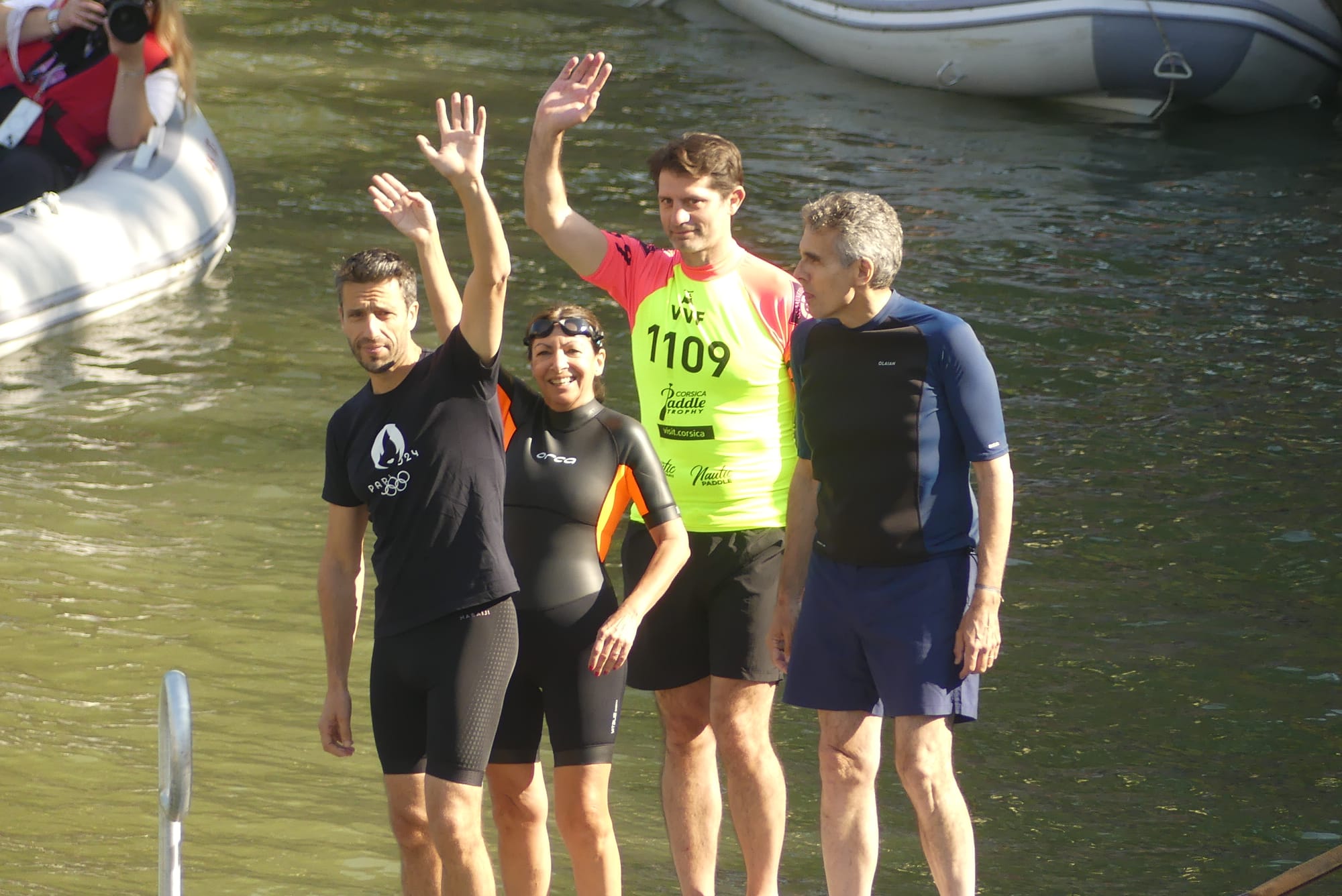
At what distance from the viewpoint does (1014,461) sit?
8.85 meters

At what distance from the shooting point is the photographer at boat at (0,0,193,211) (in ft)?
35.3

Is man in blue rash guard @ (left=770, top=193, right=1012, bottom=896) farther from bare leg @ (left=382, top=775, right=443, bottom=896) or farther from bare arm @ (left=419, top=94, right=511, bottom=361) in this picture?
bare leg @ (left=382, top=775, right=443, bottom=896)

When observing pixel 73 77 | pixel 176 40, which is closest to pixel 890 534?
pixel 176 40

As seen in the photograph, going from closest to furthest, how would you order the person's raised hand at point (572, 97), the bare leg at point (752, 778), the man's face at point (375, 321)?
the man's face at point (375, 321), the bare leg at point (752, 778), the person's raised hand at point (572, 97)

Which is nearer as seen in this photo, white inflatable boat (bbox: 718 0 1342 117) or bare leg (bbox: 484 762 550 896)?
bare leg (bbox: 484 762 550 896)

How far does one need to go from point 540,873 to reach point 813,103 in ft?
44.9

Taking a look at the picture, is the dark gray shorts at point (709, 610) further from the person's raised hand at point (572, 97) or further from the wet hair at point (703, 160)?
the person's raised hand at point (572, 97)

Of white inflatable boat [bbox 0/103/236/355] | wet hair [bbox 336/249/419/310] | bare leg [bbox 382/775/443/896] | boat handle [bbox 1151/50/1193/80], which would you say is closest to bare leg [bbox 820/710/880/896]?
bare leg [bbox 382/775/443/896]

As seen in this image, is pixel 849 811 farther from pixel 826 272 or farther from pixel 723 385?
pixel 826 272

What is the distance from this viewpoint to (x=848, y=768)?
455 centimetres

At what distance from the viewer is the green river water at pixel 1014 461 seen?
5.46 m

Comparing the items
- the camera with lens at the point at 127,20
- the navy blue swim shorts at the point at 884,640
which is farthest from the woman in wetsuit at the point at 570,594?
the camera with lens at the point at 127,20

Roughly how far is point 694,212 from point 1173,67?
13254 millimetres

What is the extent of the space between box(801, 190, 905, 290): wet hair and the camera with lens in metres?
7.17
